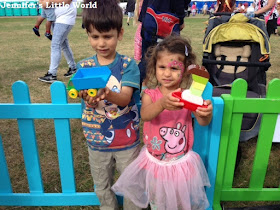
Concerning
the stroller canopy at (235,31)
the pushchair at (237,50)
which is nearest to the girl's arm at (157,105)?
the pushchair at (237,50)

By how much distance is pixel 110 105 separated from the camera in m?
1.59

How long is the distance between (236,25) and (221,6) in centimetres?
131

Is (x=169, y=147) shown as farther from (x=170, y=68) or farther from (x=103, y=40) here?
(x=103, y=40)

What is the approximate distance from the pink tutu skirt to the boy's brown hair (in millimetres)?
766

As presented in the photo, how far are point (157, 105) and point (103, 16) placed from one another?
1.87ft

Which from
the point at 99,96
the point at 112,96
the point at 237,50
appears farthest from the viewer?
the point at 237,50

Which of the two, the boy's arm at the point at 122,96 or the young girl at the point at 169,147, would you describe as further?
the young girl at the point at 169,147

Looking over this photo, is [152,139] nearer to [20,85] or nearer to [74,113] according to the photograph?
[74,113]

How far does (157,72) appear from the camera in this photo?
155cm

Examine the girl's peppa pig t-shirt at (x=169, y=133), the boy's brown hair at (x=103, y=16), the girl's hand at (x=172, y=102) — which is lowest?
the girl's peppa pig t-shirt at (x=169, y=133)

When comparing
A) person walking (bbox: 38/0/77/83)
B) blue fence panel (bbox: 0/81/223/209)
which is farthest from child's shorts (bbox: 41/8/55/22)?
blue fence panel (bbox: 0/81/223/209)

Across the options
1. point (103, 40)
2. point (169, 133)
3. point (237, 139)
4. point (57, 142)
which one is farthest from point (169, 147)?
point (57, 142)

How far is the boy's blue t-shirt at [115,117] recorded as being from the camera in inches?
61.7

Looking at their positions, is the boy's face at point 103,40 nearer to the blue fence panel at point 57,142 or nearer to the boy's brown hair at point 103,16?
the boy's brown hair at point 103,16
